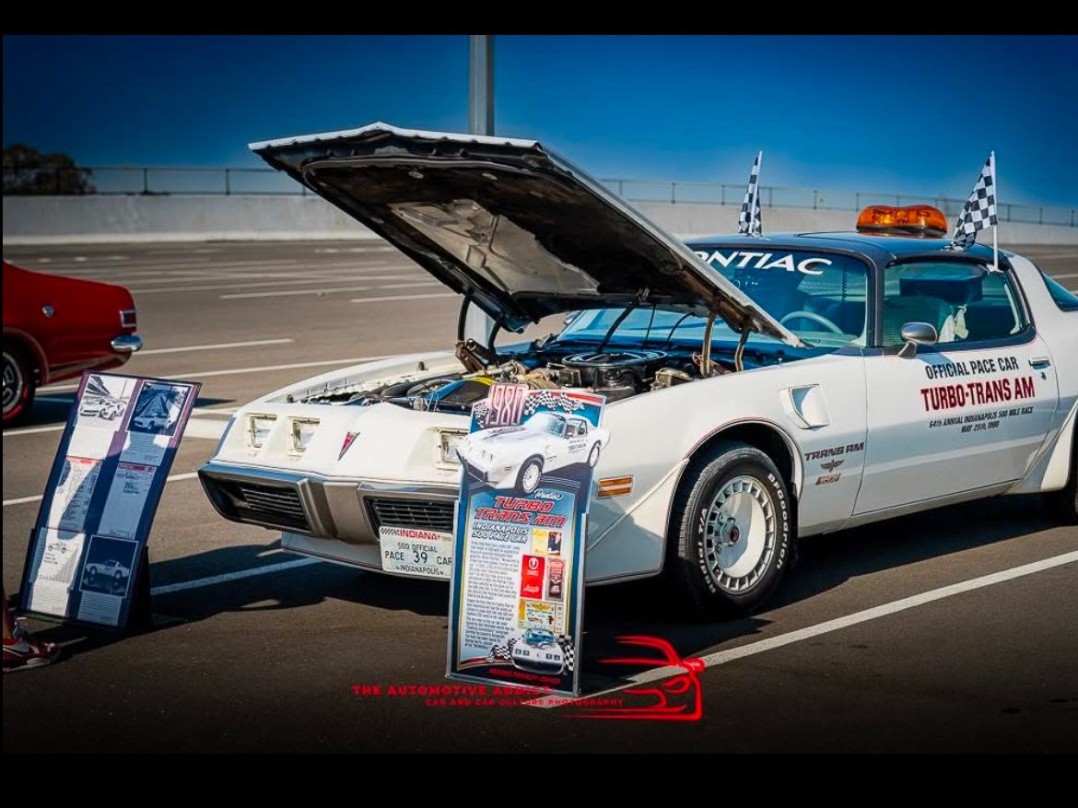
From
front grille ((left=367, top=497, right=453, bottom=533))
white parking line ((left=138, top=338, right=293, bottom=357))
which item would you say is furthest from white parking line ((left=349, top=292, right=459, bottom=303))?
front grille ((left=367, top=497, right=453, bottom=533))

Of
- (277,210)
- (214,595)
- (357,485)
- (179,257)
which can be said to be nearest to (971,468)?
(357,485)

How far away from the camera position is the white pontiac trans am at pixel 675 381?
577 cm

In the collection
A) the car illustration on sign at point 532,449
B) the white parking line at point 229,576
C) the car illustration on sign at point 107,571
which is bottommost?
the white parking line at point 229,576

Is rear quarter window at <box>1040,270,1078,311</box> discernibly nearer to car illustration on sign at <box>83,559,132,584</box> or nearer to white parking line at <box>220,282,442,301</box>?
car illustration on sign at <box>83,559,132,584</box>

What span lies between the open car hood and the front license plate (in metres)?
1.38

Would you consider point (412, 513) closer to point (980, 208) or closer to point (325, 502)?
point (325, 502)

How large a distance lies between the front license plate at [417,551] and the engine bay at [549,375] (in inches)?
28.0

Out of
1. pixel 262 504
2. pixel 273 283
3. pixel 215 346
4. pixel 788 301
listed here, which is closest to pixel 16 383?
pixel 215 346

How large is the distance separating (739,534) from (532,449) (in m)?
1.29

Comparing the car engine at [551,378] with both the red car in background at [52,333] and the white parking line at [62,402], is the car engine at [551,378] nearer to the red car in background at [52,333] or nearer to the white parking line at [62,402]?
the white parking line at [62,402]

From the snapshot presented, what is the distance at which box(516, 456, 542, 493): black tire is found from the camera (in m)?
5.15

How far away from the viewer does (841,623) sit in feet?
20.1

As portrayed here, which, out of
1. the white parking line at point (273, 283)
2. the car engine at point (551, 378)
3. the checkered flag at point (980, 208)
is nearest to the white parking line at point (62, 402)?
the car engine at point (551, 378)

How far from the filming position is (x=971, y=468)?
23.3 feet
